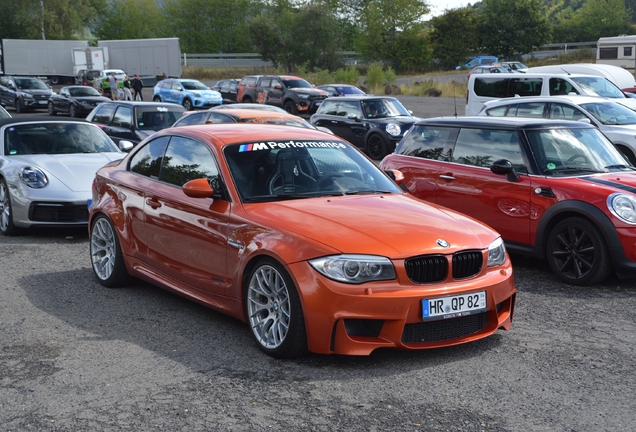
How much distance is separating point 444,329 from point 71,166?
22.1 ft

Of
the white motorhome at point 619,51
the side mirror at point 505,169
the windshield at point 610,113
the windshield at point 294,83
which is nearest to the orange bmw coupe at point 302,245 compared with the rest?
the side mirror at point 505,169

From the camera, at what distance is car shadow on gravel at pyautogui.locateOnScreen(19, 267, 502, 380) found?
5195mm

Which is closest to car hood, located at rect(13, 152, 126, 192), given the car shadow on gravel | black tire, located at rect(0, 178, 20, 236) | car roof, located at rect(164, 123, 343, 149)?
black tire, located at rect(0, 178, 20, 236)

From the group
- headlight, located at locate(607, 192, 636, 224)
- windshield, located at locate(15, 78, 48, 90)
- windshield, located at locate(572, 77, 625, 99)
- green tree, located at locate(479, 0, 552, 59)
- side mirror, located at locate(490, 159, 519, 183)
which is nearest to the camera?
headlight, located at locate(607, 192, 636, 224)

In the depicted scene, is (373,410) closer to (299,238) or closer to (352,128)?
(299,238)

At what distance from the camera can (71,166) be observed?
10406mm

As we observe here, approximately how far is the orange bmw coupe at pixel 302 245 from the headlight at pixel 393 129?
1270cm

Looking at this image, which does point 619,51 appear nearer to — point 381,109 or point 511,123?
point 381,109

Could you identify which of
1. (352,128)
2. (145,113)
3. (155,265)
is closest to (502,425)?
(155,265)

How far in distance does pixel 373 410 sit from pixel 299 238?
4.09ft

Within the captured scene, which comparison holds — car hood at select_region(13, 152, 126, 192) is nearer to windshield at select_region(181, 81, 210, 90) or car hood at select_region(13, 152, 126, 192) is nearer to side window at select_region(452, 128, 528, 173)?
side window at select_region(452, 128, 528, 173)

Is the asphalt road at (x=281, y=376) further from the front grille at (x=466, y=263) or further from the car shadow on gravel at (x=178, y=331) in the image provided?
the front grille at (x=466, y=263)

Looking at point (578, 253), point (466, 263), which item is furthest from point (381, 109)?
point (466, 263)

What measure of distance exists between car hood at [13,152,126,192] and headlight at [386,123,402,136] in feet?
31.6
